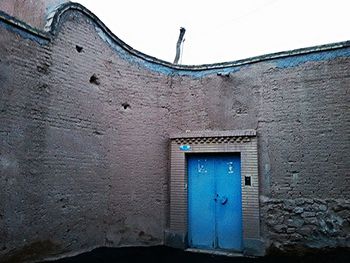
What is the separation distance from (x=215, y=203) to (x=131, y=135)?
2.21m

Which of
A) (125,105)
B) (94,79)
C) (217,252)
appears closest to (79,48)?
(94,79)

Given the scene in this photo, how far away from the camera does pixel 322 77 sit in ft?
19.1

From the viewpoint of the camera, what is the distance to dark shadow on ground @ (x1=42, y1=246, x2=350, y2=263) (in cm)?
514

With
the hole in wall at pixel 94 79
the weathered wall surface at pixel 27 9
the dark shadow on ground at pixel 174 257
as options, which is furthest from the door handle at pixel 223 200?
the weathered wall surface at pixel 27 9

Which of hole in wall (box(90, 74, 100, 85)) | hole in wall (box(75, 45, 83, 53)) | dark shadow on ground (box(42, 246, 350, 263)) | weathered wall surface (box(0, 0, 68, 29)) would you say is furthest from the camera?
weathered wall surface (box(0, 0, 68, 29))

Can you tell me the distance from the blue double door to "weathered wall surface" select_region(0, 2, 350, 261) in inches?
21.4

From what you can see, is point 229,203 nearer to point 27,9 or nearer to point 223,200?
point 223,200

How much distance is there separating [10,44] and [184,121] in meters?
3.66

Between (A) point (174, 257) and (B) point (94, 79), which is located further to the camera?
(B) point (94, 79)

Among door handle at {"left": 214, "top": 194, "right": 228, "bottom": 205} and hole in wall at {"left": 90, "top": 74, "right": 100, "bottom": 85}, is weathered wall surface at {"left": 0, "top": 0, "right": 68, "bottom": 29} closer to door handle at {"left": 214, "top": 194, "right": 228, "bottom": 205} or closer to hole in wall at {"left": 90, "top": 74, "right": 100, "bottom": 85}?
hole in wall at {"left": 90, "top": 74, "right": 100, "bottom": 85}

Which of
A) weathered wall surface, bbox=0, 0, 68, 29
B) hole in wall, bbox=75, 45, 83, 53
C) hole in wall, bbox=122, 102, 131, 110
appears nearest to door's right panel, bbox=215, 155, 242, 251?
hole in wall, bbox=122, 102, 131, 110

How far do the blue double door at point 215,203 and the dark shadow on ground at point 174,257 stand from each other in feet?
1.59

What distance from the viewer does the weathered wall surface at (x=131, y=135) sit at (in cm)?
468

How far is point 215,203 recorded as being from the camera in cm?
640
